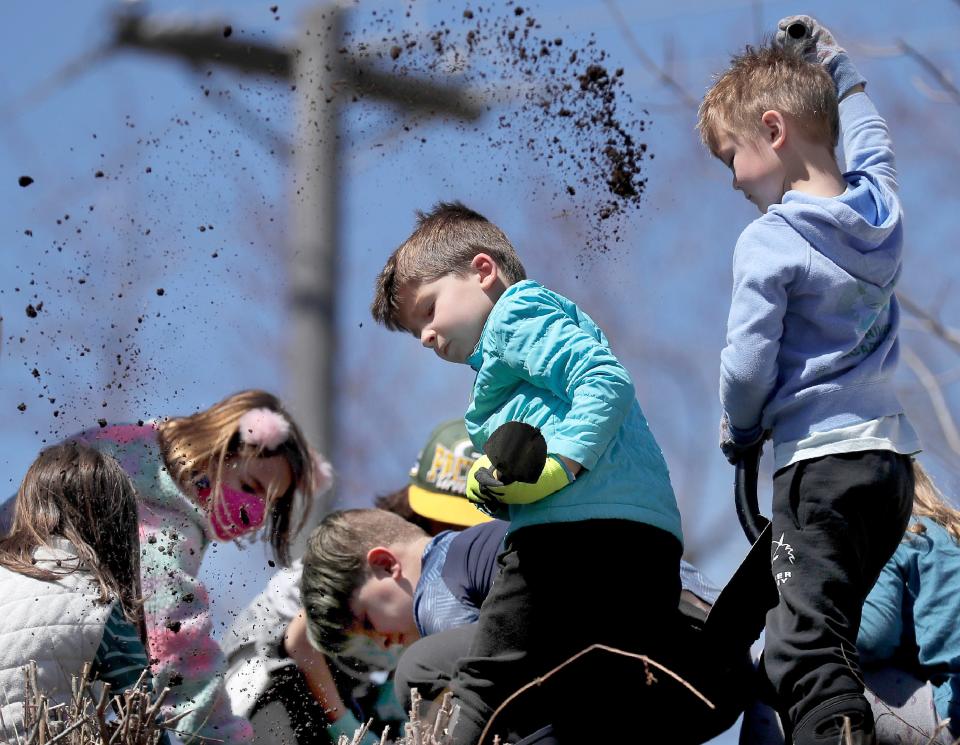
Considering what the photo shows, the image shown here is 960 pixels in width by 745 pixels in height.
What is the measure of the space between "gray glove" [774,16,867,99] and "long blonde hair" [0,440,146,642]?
1.97m

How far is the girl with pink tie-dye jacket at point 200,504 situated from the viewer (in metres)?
3.89

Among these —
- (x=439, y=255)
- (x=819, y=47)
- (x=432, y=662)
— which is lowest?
(x=432, y=662)

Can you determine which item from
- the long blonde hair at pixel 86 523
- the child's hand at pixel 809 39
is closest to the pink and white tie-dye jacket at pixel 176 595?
the long blonde hair at pixel 86 523

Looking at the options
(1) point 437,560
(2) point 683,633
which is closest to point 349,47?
(1) point 437,560

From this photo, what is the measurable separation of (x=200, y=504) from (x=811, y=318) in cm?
206

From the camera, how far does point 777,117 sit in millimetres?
2994

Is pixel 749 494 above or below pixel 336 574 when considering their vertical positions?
above

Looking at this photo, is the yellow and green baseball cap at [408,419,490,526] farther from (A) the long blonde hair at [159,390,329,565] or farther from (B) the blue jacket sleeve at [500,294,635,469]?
(B) the blue jacket sleeve at [500,294,635,469]

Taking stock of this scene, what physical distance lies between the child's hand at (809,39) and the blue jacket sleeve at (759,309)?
1.74 ft

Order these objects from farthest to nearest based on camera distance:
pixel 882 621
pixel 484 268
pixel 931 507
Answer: pixel 931 507 → pixel 882 621 → pixel 484 268

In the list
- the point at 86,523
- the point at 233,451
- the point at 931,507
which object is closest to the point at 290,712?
the point at 233,451

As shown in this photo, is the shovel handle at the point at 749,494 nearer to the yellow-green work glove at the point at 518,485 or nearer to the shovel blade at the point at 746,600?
the shovel blade at the point at 746,600

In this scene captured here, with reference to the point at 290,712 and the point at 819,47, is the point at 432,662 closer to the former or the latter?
the point at 290,712

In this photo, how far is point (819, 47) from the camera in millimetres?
3221
